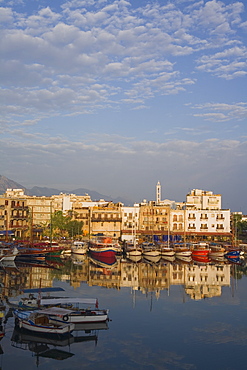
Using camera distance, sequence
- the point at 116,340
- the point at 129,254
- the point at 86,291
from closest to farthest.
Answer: the point at 116,340, the point at 86,291, the point at 129,254

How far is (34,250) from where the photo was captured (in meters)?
68.6

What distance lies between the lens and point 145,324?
103ft

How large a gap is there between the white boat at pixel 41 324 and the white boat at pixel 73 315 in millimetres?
332

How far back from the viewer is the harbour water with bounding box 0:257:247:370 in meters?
24.1

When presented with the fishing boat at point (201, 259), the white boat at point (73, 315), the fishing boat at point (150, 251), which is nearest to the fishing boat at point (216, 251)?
the fishing boat at point (201, 259)

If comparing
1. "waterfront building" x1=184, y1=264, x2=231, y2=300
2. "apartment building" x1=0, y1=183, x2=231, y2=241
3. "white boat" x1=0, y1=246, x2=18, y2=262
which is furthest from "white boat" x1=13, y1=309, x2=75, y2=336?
"apartment building" x1=0, y1=183, x2=231, y2=241

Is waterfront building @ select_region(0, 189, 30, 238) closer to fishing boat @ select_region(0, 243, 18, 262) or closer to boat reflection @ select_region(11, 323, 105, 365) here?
fishing boat @ select_region(0, 243, 18, 262)

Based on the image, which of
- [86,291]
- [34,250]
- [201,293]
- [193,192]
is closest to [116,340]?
[86,291]

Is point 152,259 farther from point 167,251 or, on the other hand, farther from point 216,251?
point 216,251

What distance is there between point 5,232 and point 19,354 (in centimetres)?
6448

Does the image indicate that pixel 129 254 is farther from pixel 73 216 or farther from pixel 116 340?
pixel 116 340

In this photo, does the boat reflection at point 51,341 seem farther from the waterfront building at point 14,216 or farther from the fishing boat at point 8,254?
the waterfront building at point 14,216

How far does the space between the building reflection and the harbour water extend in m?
0.12

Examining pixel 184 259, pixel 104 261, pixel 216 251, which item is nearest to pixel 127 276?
pixel 104 261
